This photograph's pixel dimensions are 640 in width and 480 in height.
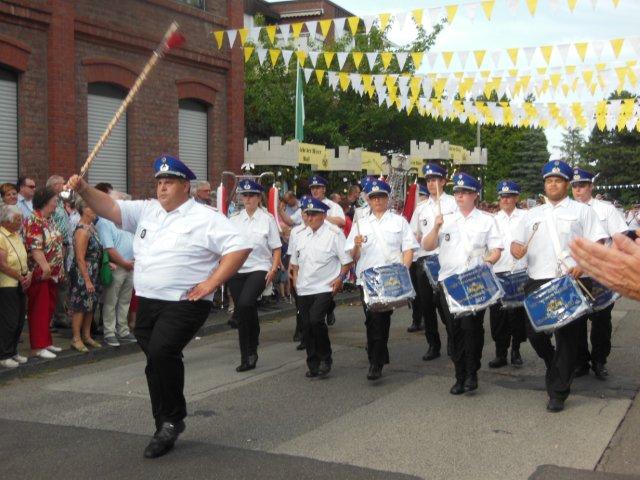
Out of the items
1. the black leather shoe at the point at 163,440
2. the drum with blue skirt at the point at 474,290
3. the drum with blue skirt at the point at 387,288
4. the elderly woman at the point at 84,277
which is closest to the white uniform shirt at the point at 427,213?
the drum with blue skirt at the point at 387,288

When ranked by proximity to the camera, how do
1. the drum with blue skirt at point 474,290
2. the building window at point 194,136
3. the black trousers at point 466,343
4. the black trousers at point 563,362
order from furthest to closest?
the building window at point 194,136 → the black trousers at point 466,343 → the drum with blue skirt at point 474,290 → the black trousers at point 563,362

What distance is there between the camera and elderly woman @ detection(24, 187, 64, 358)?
32.3ft

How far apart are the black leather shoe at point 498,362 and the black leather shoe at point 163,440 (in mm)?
4360

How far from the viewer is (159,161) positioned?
6559 mm

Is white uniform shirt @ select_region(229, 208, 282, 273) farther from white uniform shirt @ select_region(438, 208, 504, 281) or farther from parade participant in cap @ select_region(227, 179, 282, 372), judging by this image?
white uniform shirt @ select_region(438, 208, 504, 281)

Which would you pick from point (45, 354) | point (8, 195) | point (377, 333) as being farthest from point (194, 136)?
point (377, 333)

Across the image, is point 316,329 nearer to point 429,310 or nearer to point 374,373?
point 374,373

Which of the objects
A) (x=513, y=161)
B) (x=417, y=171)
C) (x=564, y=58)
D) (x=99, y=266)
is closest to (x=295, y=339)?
(x=99, y=266)

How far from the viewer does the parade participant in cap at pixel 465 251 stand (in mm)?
8133

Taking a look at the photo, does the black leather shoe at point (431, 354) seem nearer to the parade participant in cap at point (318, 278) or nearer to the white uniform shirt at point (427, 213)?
the white uniform shirt at point (427, 213)

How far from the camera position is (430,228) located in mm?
10297

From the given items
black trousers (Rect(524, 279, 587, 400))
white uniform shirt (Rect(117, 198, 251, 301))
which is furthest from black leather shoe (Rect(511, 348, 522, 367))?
white uniform shirt (Rect(117, 198, 251, 301))

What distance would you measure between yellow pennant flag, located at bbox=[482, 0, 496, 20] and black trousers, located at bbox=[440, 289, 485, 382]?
615 centimetres

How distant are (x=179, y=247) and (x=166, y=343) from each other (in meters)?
0.71
